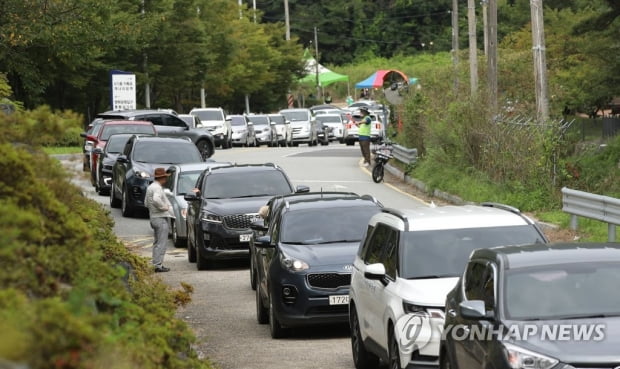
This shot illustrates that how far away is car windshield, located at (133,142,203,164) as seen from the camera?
98.0 feet

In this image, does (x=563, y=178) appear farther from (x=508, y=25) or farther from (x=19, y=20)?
(x=508, y=25)

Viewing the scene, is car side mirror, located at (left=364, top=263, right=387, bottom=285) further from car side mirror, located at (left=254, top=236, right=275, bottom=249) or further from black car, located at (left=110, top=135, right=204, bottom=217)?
black car, located at (left=110, top=135, right=204, bottom=217)

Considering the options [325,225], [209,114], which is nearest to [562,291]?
[325,225]

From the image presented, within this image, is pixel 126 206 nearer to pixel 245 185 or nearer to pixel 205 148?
pixel 245 185

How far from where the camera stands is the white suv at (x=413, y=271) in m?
10.5

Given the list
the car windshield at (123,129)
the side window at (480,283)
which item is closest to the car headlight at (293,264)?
the side window at (480,283)

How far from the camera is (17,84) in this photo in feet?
162

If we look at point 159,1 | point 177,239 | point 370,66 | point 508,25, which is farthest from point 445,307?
point 370,66

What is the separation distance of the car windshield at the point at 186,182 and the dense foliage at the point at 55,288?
16.6 metres

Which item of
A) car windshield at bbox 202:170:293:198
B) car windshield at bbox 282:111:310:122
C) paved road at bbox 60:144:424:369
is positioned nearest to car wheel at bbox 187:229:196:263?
paved road at bbox 60:144:424:369

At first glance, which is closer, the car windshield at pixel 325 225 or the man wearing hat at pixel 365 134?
the car windshield at pixel 325 225

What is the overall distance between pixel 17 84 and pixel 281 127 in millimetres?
Answer: 17106

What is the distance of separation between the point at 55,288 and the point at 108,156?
27668 millimetres
